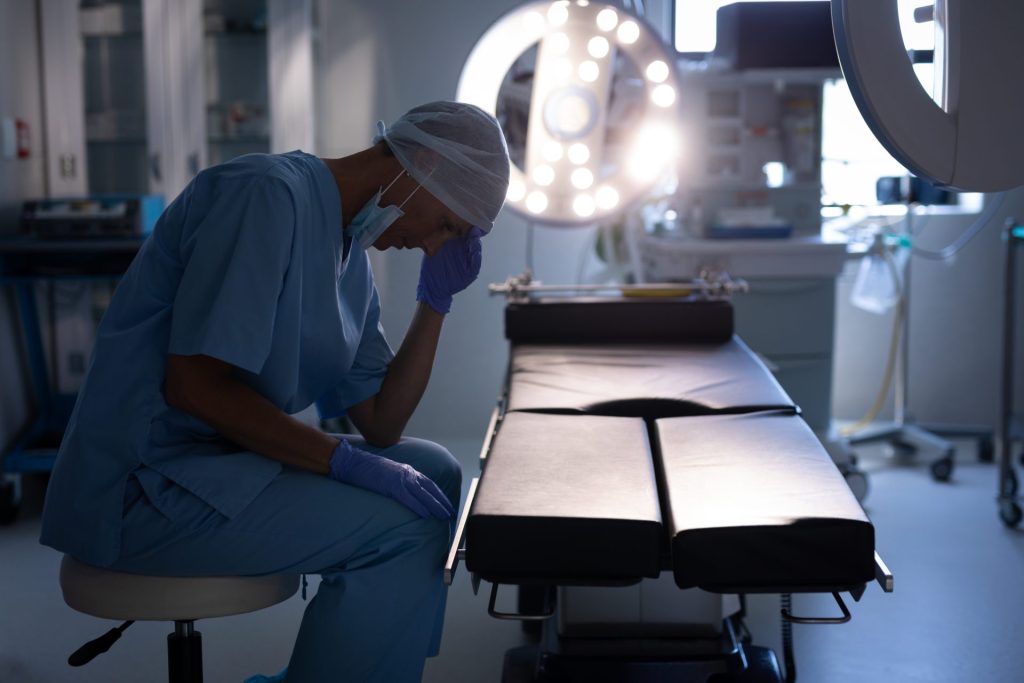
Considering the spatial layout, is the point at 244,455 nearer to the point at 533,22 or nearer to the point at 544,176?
the point at 544,176

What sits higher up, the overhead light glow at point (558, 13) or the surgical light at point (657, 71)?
the overhead light glow at point (558, 13)

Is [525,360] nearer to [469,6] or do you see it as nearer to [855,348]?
[469,6]

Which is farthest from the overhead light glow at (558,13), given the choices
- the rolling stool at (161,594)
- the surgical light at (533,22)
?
the rolling stool at (161,594)

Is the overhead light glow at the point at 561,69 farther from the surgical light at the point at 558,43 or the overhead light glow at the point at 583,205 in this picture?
the overhead light glow at the point at 583,205

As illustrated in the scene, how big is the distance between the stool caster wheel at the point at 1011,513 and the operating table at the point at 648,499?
112 centimetres

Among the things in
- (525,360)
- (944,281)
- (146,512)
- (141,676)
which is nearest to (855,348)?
(944,281)

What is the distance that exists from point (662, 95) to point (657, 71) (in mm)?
60

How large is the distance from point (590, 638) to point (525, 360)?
0.57 meters

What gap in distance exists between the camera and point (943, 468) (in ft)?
11.2

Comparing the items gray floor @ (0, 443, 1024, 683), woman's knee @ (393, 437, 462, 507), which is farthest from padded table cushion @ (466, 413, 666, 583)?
gray floor @ (0, 443, 1024, 683)

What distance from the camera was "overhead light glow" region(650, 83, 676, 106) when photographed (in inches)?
106

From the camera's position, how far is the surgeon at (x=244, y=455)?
139 centimetres

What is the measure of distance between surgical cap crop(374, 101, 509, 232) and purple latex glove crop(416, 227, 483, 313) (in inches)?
5.6

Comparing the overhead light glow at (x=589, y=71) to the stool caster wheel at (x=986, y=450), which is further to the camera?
the stool caster wheel at (x=986, y=450)
